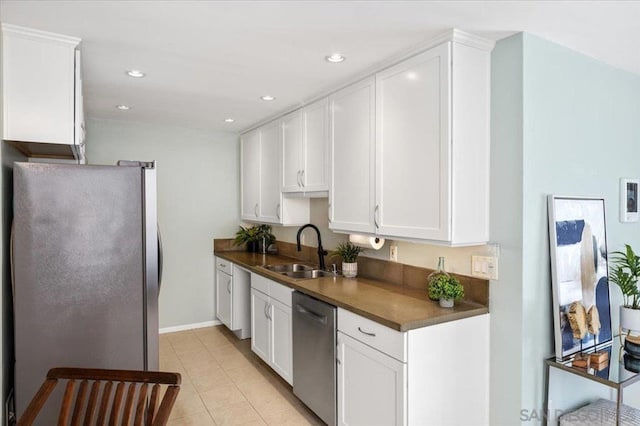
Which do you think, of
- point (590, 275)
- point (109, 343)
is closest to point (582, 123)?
point (590, 275)

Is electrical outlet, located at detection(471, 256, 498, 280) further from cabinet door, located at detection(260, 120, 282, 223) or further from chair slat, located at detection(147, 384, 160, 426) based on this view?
cabinet door, located at detection(260, 120, 282, 223)

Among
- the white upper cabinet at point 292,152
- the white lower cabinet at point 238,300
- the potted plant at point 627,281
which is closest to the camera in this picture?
the potted plant at point 627,281

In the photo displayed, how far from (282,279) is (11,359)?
164 centimetres

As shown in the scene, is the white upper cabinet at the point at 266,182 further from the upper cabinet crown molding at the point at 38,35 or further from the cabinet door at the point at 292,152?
the upper cabinet crown molding at the point at 38,35

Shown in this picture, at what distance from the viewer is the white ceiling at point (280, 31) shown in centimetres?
177

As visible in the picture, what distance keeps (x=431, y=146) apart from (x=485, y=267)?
0.73m

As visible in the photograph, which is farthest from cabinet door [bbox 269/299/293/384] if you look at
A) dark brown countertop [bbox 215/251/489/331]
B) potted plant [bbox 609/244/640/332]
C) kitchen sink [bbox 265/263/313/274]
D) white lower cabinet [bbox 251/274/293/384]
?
potted plant [bbox 609/244/640/332]

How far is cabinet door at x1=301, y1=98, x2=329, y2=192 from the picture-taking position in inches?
121

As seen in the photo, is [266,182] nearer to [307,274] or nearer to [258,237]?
[258,237]

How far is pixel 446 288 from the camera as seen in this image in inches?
86.0

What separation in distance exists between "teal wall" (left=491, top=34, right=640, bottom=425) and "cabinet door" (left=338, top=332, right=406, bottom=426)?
59 centimetres

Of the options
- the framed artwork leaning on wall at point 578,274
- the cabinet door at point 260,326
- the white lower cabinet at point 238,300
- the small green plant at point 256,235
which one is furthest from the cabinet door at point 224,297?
the framed artwork leaning on wall at point 578,274

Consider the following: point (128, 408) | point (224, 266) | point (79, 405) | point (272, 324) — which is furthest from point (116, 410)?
point (224, 266)

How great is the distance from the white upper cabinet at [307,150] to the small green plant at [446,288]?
1172 millimetres
